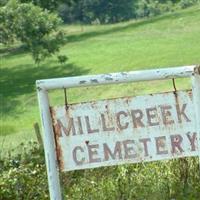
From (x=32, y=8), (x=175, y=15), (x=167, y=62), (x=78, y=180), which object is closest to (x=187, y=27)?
(x=175, y=15)

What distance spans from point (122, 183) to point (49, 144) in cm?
101

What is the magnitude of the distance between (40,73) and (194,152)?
22.2 m

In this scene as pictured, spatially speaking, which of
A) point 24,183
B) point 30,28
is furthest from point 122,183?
point 30,28

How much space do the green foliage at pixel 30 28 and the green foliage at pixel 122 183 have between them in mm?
16205

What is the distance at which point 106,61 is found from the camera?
81.9 ft

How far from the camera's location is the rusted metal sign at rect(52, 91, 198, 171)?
3348mm

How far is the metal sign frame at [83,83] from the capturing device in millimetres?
3334

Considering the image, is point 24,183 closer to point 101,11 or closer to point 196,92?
point 196,92

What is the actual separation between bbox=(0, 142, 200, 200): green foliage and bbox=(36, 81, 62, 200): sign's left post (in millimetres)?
806

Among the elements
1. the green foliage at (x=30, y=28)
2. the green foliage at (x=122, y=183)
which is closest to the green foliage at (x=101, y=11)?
the green foliage at (x=30, y=28)

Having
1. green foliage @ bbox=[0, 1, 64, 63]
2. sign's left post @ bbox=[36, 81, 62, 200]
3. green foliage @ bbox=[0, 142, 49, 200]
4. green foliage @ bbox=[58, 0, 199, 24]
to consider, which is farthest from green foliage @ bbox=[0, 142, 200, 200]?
green foliage @ bbox=[58, 0, 199, 24]

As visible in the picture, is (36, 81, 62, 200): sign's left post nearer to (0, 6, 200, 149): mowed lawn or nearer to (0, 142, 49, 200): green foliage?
(0, 142, 49, 200): green foliage

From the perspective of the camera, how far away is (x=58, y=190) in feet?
11.2

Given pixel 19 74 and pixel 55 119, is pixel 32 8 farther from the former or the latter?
pixel 55 119
